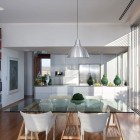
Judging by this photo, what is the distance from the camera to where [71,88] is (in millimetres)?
7762

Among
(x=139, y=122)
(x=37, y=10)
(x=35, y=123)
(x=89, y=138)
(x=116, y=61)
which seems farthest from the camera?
(x=116, y=61)

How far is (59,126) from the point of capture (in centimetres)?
512

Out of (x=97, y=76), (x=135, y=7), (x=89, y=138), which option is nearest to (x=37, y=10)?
(x=135, y=7)

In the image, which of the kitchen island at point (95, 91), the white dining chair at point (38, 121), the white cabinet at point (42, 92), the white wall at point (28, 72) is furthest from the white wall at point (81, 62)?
the white dining chair at point (38, 121)

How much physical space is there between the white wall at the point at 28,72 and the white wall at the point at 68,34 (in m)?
4.38

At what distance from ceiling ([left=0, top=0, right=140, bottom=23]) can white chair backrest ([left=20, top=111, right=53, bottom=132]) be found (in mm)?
2988

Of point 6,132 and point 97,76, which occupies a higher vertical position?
point 97,76

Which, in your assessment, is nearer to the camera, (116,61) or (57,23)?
(57,23)

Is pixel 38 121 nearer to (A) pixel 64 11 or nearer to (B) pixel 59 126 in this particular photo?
(B) pixel 59 126

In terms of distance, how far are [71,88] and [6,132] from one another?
3.52 m

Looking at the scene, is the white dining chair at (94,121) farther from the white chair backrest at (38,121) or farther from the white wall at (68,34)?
the white wall at (68,34)

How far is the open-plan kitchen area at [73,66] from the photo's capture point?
4160 mm

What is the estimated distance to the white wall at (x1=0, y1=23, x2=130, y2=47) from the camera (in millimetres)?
7375

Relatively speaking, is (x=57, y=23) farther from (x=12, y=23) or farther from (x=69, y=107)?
(x=69, y=107)
